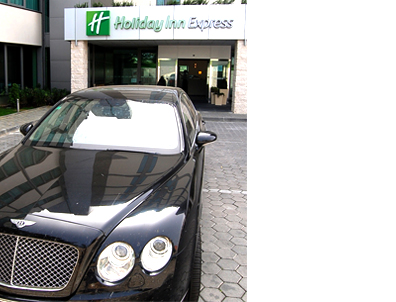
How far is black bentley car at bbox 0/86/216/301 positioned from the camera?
1919 millimetres

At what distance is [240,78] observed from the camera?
1520 centimetres

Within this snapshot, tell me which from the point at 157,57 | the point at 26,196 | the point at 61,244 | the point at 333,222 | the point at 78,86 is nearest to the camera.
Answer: the point at 61,244

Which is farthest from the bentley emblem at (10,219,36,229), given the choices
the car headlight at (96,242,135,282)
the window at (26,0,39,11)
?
the window at (26,0,39,11)

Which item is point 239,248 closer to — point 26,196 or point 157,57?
point 26,196

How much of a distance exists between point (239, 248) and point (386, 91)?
7.82 feet

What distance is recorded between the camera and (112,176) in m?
2.61

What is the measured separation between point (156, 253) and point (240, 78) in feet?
45.8

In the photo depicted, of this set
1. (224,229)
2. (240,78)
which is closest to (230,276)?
(224,229)

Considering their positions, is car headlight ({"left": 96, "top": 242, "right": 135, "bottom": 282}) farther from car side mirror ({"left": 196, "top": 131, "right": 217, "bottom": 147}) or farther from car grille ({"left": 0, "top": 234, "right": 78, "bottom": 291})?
car side mirror ({"left": 196, "top": 131, "right": 217, "bottom": 147})

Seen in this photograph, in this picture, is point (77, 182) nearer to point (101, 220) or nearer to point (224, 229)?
point (101, 220)

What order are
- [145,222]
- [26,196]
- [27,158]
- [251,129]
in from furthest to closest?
1. [251,129]
2. [27,158]
3. [26,196]
4. [145,222]

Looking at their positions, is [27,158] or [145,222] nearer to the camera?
[145,222]

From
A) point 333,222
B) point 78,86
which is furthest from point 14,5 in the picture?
point 333,222

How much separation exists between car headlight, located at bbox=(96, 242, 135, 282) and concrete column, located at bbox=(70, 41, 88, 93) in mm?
15083
